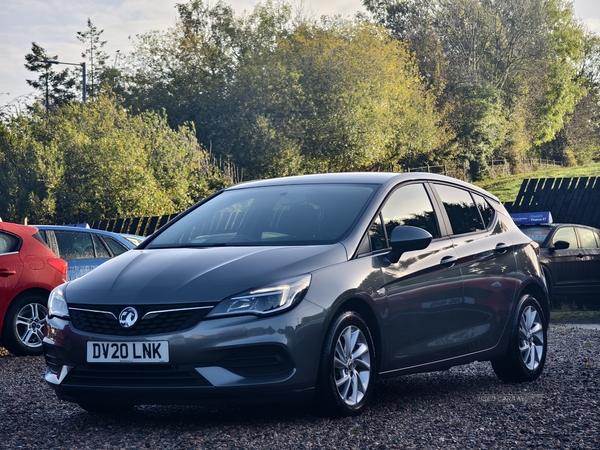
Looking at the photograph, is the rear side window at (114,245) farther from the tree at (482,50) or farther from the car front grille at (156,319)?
the tree at (482,50)

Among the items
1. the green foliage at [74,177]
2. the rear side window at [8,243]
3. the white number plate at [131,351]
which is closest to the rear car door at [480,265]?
the white number plate at [131,351]

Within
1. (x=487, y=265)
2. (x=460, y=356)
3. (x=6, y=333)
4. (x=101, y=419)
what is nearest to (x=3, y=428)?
(x=101, y=419)

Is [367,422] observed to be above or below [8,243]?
below

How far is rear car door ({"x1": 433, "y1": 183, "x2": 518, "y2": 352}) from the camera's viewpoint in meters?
7.38

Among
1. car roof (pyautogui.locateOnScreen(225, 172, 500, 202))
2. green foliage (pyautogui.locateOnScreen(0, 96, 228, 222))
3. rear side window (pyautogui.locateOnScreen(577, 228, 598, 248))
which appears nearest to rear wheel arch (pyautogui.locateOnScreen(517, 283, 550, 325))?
car roof (pyautogui.locateOnScreen(225, 172, 500, 202))

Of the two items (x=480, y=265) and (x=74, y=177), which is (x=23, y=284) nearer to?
(x=480, y=265)

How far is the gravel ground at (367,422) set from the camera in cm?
538

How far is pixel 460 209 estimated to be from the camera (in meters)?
7.84

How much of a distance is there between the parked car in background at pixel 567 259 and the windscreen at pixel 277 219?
10.5 m

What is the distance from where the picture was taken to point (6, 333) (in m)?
10.6

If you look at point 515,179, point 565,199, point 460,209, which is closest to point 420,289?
point 460,209

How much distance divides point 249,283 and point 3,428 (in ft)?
5.96

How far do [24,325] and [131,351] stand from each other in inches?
223

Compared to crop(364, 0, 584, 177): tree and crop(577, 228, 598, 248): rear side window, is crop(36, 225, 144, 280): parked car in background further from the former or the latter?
crop(364, 0, 584, 177): tree
